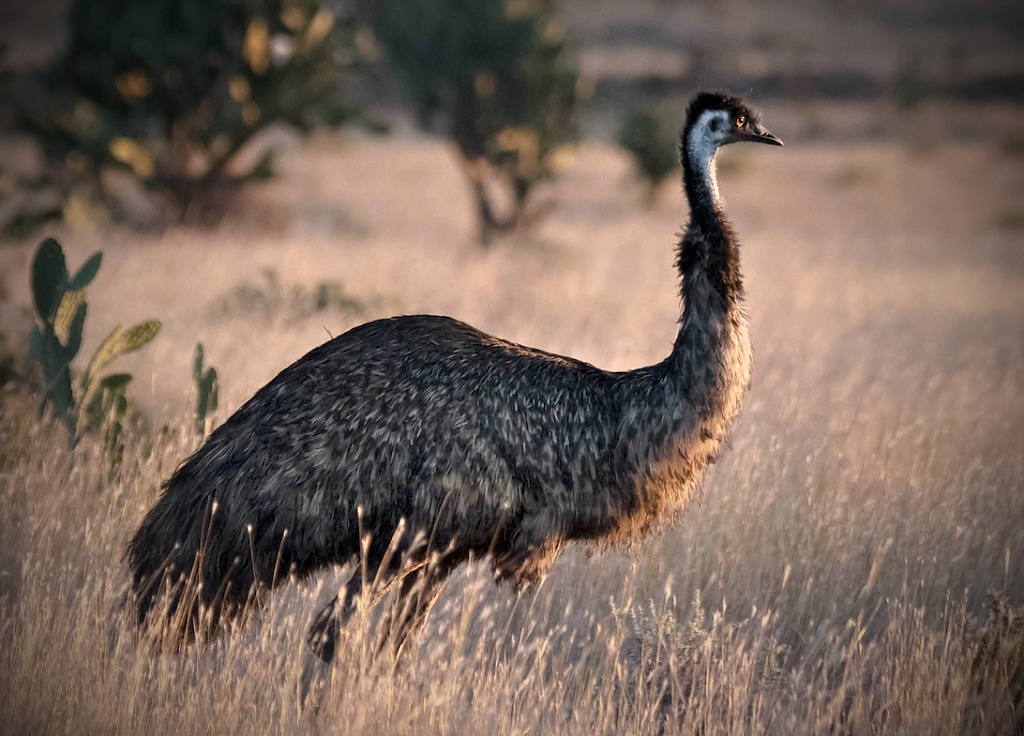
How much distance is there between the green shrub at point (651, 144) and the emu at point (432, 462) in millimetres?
20823

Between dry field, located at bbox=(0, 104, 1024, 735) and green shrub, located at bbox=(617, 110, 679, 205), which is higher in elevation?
green shrub, located at bbox=(617, 110, 679, 205)

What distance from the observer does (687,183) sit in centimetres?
461

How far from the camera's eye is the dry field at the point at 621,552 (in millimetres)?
3955

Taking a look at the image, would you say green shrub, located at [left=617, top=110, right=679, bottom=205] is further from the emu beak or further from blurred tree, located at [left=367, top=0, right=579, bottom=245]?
the emu beak

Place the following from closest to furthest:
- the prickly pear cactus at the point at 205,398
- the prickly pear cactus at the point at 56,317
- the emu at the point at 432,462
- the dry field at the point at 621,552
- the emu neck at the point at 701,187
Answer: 1. the dry field at the point at 621,552
2. the emu at the point at 432,462
3. the emu neck at the point at 701,187
4. the prickly pear cactus at the point at 205,398
5. the prickly pear cactus at the point at 56,317

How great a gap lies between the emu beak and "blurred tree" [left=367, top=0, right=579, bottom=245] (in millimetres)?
12048

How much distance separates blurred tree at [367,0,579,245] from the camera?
16844 mm


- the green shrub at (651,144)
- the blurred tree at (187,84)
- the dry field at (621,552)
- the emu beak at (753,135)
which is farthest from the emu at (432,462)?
the green shrub at (651,144)

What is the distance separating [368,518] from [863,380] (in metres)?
6.08

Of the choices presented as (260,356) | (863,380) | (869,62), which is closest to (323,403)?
(260,356)

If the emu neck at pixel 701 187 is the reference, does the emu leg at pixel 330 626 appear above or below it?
below

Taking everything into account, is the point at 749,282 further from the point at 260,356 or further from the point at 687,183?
the point at 687,183

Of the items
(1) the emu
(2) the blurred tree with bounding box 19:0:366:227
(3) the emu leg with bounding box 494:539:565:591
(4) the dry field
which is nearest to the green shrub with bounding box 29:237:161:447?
(4) the dry field

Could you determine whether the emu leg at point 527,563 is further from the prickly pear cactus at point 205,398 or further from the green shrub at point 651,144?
the green shrub at point 651,144
